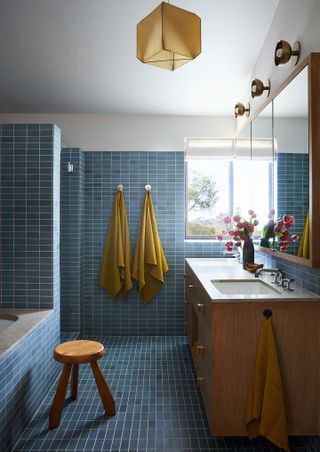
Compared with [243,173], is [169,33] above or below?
above

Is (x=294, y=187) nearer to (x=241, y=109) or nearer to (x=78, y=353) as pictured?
(x=241, y=109)

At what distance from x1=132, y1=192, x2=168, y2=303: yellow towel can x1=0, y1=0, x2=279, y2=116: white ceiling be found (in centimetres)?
105

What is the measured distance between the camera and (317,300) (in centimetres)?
186

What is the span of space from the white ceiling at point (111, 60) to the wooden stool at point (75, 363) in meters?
2.11

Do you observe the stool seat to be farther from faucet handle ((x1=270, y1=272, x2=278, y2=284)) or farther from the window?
the window

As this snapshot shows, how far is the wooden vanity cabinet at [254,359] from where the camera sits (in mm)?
1883

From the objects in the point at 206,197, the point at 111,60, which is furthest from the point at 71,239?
the point at 111,60

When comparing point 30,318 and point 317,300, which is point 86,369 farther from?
point 317,300

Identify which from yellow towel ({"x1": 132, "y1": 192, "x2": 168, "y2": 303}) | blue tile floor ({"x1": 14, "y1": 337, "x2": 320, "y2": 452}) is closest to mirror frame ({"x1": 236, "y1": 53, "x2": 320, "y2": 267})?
blue tile floor ({"x1": 14, "y1": 337, "x2": 320, "y2": 452})

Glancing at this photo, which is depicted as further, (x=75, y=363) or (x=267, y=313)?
(x=75, y=363)

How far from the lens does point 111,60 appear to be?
2816mm

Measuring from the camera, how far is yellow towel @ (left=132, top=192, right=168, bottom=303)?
366 cm

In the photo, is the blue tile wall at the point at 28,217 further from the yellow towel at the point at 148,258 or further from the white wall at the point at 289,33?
the white wall at the point at 289,33

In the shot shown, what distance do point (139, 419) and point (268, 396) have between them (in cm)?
88
